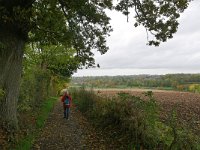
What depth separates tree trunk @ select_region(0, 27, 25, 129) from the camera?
45.2 feet

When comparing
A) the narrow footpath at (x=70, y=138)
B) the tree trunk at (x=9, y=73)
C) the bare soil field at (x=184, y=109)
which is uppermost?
the tree trunk at (x=9, y=73)

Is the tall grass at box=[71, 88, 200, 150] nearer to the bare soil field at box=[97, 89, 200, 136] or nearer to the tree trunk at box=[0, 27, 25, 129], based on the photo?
the bare soil field at box=[97, 89, 200, 136]

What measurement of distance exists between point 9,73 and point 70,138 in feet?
12.2

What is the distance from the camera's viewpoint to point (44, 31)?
15578mm

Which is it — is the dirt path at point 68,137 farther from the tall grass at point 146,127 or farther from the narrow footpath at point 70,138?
the tall grass at point 146,127

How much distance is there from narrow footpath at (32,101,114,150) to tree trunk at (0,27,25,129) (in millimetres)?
1557

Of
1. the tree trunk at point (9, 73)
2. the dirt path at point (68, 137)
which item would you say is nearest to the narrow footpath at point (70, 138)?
the dirt path at point (68, 137)

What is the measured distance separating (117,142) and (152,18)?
5960 mm

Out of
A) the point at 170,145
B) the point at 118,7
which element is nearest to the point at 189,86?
the point at 118,7

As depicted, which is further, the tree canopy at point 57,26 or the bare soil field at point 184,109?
the bare soil field at point 184,109

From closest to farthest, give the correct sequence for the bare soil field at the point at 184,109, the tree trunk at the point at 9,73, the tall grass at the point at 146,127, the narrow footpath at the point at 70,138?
the tall grass at the point at 146,127 → the narrow footpath at the point at 70,138 → the tree trunk at the point at 9,73 → the bare soil field at the point at 184,109

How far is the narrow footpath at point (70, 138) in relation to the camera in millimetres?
13156

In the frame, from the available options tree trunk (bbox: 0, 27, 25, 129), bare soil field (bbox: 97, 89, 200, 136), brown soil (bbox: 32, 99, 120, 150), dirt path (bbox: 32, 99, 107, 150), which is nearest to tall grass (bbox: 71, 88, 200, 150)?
brown soil (bbox: 32, 99, 120, 150)

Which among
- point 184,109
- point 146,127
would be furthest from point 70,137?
point 184,109
